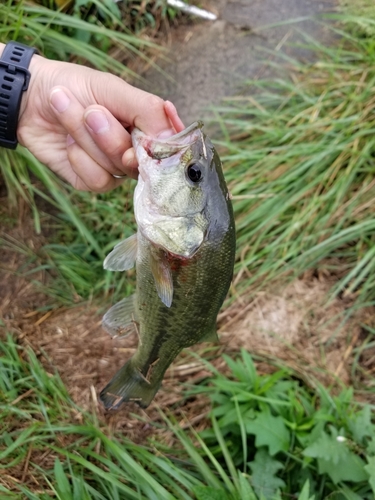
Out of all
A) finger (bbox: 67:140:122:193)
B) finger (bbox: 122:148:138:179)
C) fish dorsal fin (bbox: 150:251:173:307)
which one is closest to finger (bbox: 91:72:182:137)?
finger (bbox: 122:148:138:179)

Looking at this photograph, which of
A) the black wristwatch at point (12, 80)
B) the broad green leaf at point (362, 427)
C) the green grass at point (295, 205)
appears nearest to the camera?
the black wristwatch at point (12, 80)

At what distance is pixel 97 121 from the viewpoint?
1972 mm

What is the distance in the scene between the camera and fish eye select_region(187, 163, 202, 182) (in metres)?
1.78

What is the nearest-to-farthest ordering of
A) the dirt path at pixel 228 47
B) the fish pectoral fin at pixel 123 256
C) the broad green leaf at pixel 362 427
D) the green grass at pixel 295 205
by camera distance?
the fish pectoral fin at pixel 123 256, the broad green leaf at pixel 362 427, the green grass at pixel 295 205, the dirt path at pixel 228 47

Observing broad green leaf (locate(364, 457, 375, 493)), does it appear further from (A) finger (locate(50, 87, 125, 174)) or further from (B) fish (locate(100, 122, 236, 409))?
(A) finger (locate(50, 87, 125, 174))

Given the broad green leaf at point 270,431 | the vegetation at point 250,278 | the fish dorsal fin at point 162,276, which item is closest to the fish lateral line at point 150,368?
the fish dorsal fin at point 162,276

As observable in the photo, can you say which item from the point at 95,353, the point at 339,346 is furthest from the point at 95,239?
the point at 339,346

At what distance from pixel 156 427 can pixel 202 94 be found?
9.60 ft

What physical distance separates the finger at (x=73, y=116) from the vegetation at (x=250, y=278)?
1.11 metres

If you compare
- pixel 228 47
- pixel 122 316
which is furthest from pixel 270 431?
pixel 228 47

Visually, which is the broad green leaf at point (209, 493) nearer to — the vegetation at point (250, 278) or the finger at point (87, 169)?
the vegetation at point (250, 278)

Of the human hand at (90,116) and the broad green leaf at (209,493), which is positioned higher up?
the human hand at (90,116)

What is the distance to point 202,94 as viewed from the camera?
4156 mm

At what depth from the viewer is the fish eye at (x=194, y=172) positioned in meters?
1.78
